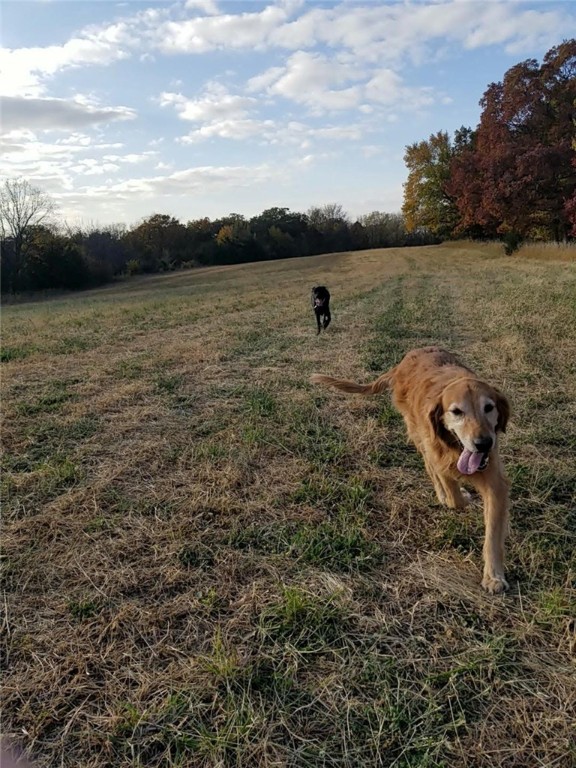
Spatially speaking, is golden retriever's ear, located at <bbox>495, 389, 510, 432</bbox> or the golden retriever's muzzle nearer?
the golden retriever's muzzle

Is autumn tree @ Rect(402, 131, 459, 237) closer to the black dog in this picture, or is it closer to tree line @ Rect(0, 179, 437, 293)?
tree line @ Rect(0, 179, 437, 293)

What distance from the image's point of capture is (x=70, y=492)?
3666 mm

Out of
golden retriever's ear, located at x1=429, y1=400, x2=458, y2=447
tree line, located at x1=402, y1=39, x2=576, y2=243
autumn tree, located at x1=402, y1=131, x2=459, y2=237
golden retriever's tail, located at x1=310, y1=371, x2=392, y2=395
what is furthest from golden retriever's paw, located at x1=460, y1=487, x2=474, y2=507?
autumn tree, located at x1=402, y1=131, x2=459, y2=237

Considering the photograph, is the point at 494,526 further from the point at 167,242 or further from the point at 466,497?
the point at 167,242

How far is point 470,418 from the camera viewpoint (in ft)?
9.01

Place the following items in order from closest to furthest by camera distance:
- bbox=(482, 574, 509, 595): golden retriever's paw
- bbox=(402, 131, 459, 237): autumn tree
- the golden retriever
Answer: bbox=(482, 574, 509, 595): golden retriever's paw → the golden retriever → bbox=(402, 131, 459, 237): autumn tree

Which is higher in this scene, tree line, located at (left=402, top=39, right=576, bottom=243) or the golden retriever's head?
tree line, located at (left=402, top=39, right=576, bottom=243)

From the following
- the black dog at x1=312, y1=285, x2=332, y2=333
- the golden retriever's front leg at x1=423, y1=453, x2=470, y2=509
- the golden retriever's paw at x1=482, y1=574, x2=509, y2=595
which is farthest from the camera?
the black dog at x1=312, y1=285, x2=332, y2=333

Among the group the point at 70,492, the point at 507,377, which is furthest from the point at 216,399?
the point at 507,377

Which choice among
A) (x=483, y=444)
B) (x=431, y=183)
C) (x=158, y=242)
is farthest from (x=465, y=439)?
→ (x=158, y=242)

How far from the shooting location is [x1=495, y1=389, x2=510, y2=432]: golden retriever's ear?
2983 mm

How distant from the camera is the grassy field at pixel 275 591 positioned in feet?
6.08

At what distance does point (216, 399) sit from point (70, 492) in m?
2.36

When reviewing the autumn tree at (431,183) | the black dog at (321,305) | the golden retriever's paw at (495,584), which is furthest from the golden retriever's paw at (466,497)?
the autumn tree at (431,183)
